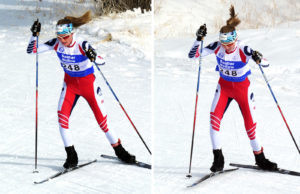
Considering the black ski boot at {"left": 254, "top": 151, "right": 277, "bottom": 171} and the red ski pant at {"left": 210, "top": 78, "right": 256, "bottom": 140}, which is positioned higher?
the red ski pant at {"left": 210, "top": 78, "right": 256, "bottom": 140}

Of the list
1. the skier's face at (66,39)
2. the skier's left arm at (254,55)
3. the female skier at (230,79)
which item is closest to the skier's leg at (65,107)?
the skier's face at (66,39)

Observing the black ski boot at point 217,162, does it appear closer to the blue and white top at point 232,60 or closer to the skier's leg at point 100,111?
the blue and white top at point 232,60

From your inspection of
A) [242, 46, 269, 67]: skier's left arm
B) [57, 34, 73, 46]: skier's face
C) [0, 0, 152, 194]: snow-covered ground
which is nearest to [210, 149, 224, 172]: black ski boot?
[0, 0, 152, 194]: snow-covered ground

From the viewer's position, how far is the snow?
15.3ft

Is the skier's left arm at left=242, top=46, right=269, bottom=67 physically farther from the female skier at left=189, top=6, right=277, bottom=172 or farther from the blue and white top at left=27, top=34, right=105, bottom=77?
the blue and white top at left=27, top=34, right=105, bottom=77

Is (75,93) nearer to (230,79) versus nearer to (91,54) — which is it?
(91,54)

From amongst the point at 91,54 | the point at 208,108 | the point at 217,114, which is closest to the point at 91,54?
the point at 91,54

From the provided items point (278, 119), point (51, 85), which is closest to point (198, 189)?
point (278, 119)

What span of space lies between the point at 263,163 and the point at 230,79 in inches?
27.9

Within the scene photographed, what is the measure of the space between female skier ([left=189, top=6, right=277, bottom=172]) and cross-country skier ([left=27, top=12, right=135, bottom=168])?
80 centimetres

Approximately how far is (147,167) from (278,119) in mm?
1857

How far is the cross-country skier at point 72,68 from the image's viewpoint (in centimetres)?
454

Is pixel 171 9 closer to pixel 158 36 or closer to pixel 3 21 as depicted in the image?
pixel 158 36

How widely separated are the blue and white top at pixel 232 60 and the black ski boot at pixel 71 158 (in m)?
1.23
